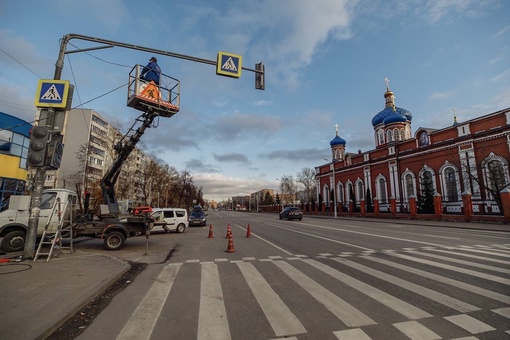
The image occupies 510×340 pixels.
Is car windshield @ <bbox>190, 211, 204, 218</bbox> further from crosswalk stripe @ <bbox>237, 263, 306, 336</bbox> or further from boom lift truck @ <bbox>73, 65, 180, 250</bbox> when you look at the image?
crosswalk stripe @ <bbox>237, 263, 306, 336</bbox>

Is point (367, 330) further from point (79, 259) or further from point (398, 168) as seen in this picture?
point (398, 168)

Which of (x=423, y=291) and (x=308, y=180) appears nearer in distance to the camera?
(x=423, y=291)

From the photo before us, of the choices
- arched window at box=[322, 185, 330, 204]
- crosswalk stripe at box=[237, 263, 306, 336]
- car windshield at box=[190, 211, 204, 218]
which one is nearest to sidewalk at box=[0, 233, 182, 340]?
crosswalk stripe at box=[237, 263, 306, 336]

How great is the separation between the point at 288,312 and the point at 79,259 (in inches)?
295

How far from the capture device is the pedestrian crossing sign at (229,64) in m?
8.70

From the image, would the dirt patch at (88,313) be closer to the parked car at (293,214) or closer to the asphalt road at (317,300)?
the asphalt road at (317,300)

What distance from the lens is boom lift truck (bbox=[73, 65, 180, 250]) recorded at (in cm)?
1098

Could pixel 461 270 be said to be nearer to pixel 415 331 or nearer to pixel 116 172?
pixel 415 331

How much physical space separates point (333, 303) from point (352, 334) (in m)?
1.21

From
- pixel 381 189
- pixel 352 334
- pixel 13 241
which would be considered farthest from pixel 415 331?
pixel 381 189

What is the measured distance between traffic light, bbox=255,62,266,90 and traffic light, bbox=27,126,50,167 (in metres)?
6.58

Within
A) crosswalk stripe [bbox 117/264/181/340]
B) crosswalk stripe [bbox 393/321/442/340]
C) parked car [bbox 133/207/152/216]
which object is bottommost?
crosswalk stripe [bbox 117/264/181/340]

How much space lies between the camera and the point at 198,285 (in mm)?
6203

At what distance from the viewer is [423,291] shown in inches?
213
